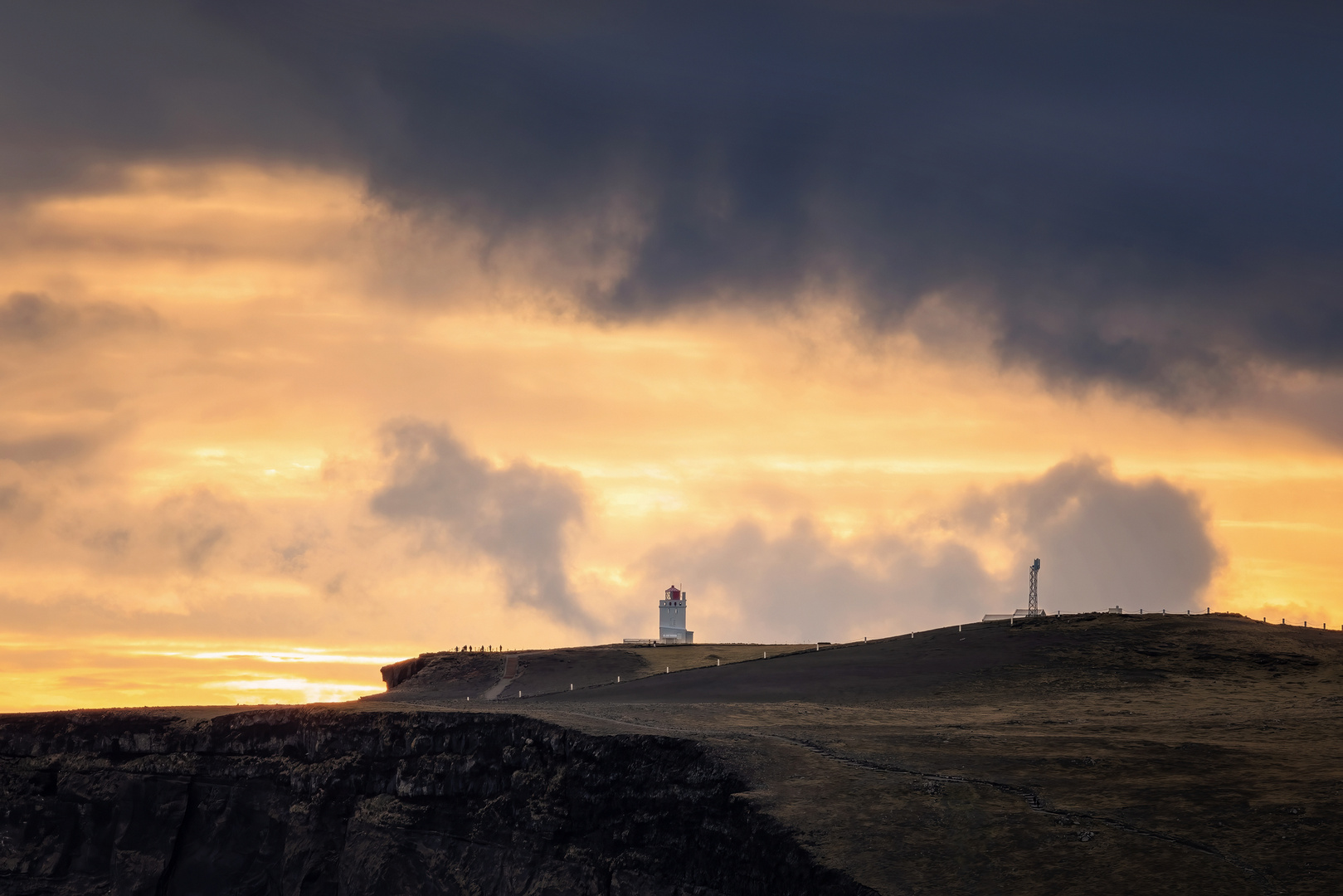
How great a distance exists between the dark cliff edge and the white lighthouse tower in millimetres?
83529

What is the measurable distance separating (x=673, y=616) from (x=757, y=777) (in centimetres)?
11115

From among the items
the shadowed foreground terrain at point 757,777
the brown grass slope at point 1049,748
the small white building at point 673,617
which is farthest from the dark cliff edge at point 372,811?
the small white building at point 673,617

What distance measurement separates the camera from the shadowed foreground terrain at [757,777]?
49875 millimetres

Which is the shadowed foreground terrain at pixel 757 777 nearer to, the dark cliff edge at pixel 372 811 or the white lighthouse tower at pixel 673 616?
the dark cliff edge at pixel 372 811

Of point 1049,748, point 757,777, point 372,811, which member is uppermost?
point 1049,748

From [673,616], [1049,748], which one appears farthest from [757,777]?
[673,616]

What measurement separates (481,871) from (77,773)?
41.6 m

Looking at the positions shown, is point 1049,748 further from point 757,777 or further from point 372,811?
point 372,811

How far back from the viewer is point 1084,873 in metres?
46.0

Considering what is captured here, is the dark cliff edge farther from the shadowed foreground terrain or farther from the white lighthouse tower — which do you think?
the white lighthouse tower

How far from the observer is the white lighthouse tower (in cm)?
16950

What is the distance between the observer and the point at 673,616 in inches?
6752

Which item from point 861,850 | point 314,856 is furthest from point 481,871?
point 861,850

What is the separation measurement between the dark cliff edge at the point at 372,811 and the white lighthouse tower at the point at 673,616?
8353 centimetres
